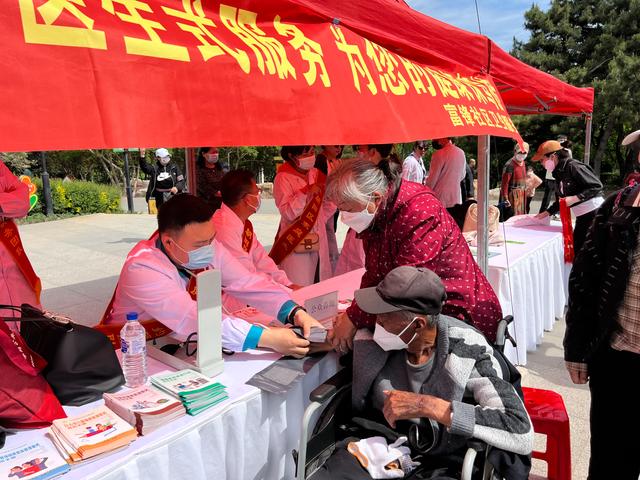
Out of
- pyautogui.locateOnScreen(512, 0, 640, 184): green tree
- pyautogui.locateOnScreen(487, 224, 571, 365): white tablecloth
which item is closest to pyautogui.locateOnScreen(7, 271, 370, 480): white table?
pyautogui.locateOnScreen(487, 224, 571, 365): white tablecloth

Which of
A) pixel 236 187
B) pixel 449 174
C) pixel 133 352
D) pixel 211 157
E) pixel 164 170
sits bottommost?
pixel 133 352

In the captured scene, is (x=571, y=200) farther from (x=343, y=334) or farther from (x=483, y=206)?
(x=343, y=334)

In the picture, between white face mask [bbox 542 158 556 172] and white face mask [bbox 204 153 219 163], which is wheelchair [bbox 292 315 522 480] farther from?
white face mask [bbox 204 153 219 163]

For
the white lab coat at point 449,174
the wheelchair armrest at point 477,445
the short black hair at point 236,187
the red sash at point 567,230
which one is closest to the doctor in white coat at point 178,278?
the wheelchair armrest at point 477,445

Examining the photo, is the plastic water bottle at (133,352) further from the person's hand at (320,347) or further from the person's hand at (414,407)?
the person's hand at (414,407)

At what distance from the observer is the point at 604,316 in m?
1.66

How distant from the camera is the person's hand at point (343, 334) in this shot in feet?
6.16

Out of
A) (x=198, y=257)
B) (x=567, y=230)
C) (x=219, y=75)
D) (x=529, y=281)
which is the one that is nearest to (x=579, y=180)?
(x=567, y=230)

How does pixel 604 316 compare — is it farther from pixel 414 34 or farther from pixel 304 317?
pixel 414 34

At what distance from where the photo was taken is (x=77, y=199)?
42.9 ft

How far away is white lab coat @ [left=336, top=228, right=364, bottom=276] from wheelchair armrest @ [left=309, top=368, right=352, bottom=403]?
1972 millimetres

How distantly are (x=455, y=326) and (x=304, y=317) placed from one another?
28.1 inches

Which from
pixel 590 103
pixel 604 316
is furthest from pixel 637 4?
pixel 604 316

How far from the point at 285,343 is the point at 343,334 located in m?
0.24
